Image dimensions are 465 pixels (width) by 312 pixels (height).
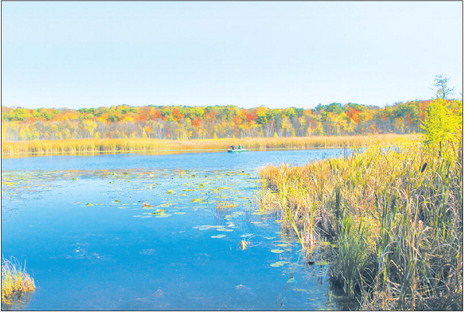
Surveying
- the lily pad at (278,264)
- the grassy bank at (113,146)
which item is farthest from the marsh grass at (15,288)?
the grassy bank at (113,146)

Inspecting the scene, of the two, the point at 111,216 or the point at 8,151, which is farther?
the point at 8,151

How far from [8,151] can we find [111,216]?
28376 mm

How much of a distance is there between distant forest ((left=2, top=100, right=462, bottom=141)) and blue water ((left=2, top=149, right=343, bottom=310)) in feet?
144

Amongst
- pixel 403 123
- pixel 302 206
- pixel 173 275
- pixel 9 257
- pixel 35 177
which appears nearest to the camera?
pixel 173 275

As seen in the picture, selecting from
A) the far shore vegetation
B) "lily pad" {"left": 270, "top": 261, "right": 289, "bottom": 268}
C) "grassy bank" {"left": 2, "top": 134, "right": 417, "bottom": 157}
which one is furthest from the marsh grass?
"grassy bank" {"left": 2, "top": 134, "right": 417, "bottom": 157}

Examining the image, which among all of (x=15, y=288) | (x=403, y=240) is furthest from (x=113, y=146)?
(x=403, y=240)

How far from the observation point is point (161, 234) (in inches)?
275

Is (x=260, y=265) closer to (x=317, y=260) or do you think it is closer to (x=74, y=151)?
(x=317, y=260)

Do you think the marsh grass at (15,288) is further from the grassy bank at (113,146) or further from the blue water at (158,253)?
the grassy bank at (113,146)

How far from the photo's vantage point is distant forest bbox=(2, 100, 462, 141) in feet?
182

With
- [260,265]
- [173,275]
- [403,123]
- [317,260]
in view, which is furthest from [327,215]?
[403,123]

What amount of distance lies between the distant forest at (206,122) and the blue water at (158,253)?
4383 cm

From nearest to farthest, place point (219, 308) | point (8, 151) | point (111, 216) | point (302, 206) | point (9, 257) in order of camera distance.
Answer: point (219, 308)
point (9, 257)
point (302, 206)
point (111, 216)
point (8, 151)

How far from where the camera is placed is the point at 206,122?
242 feet
